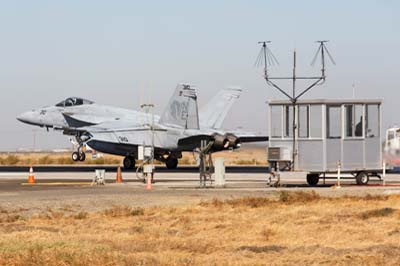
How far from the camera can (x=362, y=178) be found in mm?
38219

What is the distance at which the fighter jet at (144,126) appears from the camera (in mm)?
63438

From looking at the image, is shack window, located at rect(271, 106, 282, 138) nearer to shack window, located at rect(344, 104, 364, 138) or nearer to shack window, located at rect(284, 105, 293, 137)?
shack window, located at rect(284, 105, 293, 137)

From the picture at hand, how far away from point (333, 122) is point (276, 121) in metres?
2.33

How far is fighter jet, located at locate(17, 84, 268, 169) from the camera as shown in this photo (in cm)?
6344

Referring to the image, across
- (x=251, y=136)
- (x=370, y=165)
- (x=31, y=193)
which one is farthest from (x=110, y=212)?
(x=251, y=136)

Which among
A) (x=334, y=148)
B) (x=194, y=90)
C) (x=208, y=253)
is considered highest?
(x=194, y=90)

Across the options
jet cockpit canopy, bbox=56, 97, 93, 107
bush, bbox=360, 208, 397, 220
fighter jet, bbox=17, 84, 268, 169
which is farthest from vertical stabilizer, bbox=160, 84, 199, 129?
bush, bbox=360, 208, 397, 220

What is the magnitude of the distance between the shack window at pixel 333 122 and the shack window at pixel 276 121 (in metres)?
→ 1.97

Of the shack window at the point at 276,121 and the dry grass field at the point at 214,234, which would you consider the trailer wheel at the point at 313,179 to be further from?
the dry grass field at the point at 214,234

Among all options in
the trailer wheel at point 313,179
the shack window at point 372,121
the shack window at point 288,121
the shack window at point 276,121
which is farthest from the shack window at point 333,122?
the trailer wheel at point 313,179

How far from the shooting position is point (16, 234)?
18.3 metres

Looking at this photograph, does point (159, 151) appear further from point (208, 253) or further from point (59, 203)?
point (208, 253)

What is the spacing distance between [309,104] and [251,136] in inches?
1353

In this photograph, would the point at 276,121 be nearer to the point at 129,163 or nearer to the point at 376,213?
the point at 376,213
